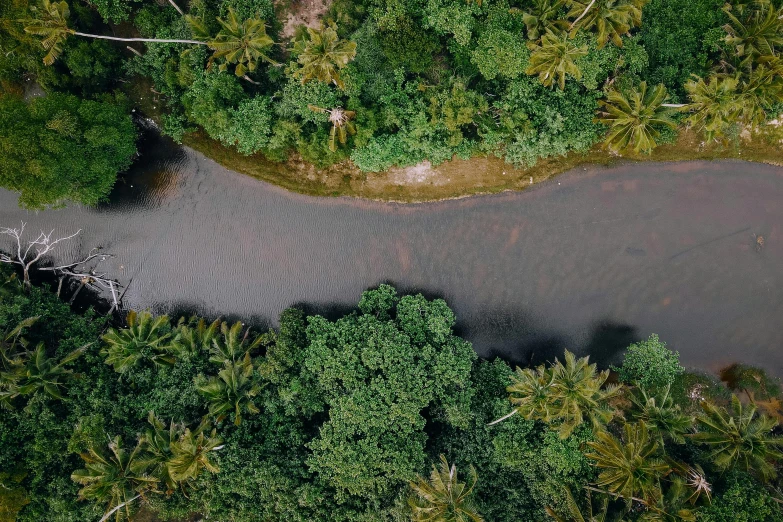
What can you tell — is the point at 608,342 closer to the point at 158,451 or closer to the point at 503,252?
the point at 503,252

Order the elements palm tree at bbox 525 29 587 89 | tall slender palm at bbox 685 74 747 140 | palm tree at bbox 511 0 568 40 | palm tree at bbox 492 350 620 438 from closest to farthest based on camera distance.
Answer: palm tree at bbox 492 350 620 438
palm tree at bbox 525 29 587 89
tall slender palm at bbox 685 74 747 140
palm tree at bbox 511 0 568 40

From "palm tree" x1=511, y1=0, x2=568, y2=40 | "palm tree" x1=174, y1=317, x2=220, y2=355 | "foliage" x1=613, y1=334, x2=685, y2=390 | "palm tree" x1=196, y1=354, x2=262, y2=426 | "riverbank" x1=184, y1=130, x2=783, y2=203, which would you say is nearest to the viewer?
"palm tree" x1=196, y1=354, x2=262, y2=426

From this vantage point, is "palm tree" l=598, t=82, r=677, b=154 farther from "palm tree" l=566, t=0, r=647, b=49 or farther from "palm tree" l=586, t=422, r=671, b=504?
"palm tree" l=586, t=422, r=671, b=504

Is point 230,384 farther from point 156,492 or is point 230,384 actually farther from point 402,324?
point 402,324

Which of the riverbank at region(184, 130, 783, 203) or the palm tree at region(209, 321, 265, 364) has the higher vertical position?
the riverbank at region(184, 130, 783, 203)

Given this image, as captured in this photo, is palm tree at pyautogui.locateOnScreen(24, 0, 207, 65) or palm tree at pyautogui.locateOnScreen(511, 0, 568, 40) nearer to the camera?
palm tree at pyautogui.locateOnScreen(24, 0, 207, 65)

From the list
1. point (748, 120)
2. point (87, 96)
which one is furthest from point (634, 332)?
point (87, 96)

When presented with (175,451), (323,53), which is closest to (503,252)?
(323,53)

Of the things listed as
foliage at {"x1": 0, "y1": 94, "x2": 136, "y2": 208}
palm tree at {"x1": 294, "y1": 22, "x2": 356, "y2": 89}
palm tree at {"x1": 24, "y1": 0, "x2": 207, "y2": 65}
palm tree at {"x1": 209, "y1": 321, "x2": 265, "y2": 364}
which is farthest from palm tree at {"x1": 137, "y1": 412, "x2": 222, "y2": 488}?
palm tree at {"x1": 24, "y1": 0, "x2": 207, "y2": 65}
